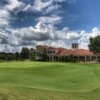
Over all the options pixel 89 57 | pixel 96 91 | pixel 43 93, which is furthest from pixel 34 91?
pixel 89 57

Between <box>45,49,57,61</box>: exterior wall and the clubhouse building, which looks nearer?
the clubhouse building

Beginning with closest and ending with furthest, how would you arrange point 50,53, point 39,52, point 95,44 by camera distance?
point 95,44 < point 39,52 < point 50,53

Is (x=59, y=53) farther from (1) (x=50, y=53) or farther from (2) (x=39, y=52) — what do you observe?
(2) (x=39, y=52)

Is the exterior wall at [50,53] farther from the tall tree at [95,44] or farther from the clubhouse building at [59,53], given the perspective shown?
the tall tree at [95,44]

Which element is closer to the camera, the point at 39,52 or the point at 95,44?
the point at 95,44

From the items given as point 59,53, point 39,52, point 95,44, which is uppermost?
point 95,44

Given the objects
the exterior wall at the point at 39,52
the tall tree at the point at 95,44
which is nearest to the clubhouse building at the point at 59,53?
the exterior wall at the point at 39,52

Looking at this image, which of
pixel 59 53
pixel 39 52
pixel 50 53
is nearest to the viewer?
pixel 59 53

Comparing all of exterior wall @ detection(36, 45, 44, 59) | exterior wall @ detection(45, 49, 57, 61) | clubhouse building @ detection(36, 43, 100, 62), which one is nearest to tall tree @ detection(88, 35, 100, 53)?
clubhouse building @ detection(36, 43, 100, 62)

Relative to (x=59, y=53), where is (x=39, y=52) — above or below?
above

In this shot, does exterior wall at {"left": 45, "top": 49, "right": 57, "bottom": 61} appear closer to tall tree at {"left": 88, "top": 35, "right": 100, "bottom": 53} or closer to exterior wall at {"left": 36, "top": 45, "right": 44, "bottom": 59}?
exterior wall at {"left": 36, "top": 45, "right": 44, "bottom": 59}

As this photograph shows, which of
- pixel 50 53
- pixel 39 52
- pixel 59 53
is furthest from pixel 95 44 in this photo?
pixel 39 52

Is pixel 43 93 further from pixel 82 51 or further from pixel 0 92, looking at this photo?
pixel 82 51

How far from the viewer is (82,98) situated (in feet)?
44.4
